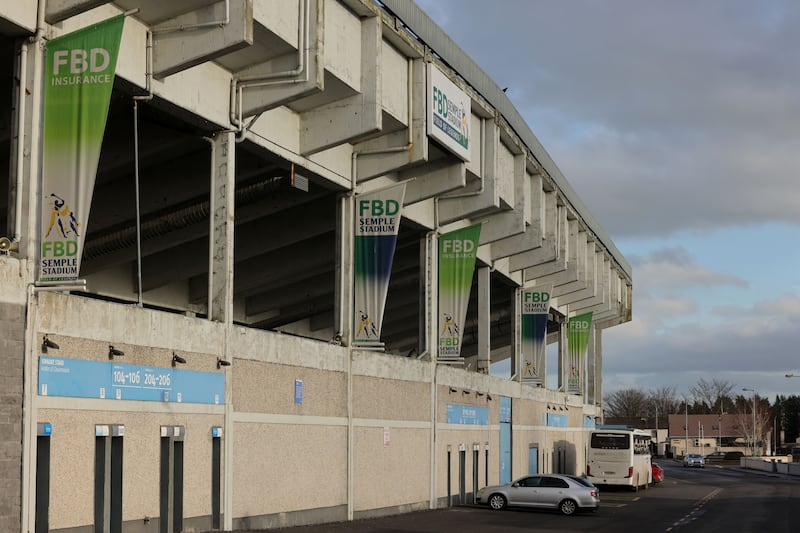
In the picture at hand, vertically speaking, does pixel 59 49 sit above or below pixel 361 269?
above

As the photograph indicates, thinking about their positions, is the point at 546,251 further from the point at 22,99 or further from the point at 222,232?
the point at 22,99

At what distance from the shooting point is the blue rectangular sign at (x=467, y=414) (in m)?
39.6

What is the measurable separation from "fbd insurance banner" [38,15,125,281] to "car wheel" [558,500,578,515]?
81.9 ft

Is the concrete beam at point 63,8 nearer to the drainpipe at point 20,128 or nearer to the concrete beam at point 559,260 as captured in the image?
the drainpipe at point 20,128

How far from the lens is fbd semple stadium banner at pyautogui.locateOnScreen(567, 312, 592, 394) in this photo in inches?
2576

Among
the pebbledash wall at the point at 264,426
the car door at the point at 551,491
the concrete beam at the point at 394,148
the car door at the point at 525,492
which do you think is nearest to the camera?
the pebbledash wall at the point at 264,426

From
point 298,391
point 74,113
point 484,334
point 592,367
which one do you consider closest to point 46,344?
point 74,113

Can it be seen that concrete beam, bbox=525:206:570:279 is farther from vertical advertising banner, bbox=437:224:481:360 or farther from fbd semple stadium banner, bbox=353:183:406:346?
fbd semple stadium banner, bbox=353:183:406:346

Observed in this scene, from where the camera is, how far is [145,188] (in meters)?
31.7

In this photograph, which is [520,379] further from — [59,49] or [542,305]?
[59,49]

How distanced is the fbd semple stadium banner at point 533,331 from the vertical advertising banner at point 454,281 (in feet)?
46.8

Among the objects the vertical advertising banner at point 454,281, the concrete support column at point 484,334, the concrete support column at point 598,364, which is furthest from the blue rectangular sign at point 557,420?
the vertical advertising banner at point 454,281

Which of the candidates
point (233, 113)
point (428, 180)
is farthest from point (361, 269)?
point (233, 113)

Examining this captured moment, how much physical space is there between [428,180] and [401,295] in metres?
20.3
